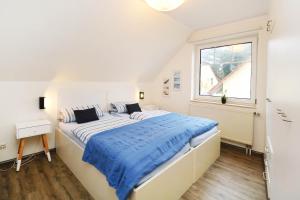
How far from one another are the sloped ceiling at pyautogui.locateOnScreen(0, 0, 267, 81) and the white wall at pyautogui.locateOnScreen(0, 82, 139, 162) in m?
0.14

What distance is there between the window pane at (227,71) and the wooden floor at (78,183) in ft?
4.70

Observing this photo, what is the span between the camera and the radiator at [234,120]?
3.04 m

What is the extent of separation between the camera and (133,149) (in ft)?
5.58

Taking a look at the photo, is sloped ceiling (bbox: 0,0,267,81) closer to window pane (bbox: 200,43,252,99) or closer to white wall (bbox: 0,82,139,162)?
white wall (bbox: 0,82,139,162)

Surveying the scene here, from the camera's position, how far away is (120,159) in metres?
1.56

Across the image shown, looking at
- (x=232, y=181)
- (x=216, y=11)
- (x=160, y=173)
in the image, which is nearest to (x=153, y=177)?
(x=160, y=173)

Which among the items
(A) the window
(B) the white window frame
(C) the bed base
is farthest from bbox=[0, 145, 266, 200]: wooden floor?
(A) the window

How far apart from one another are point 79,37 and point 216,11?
222 cm

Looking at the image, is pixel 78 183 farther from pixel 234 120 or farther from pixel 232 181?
pixel 234 120

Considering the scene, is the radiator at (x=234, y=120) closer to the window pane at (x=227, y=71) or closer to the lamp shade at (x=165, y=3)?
Result: the window pane at (x=227, y=71)

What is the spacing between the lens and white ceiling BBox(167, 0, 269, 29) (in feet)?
8.21

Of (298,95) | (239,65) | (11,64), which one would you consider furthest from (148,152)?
(239,65)

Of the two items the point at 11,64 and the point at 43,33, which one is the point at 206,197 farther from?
the point at 11,64

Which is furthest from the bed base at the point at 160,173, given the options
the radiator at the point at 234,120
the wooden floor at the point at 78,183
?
the radiator at the point at 234,120
